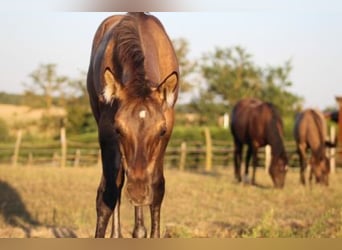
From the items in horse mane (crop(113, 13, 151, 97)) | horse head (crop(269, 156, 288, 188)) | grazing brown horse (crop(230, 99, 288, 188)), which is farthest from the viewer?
grazing brown horse (crop(230, 99, 288, 188))

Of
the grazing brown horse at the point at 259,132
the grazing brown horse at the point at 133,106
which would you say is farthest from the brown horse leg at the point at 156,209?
the grazing brown horse at the point at 259,132

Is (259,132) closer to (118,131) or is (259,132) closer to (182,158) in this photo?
(182,158)

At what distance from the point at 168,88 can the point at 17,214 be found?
14.9 feet

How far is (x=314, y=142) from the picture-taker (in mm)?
12797

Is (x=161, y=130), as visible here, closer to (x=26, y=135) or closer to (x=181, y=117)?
(x=26, y=135)

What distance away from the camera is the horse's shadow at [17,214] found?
589cm

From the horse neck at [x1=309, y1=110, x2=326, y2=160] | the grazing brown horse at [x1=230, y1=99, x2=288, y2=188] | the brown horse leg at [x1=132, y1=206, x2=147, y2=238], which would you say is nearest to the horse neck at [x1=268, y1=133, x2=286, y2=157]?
the grazing brown horse at [x1=230, y1=99, x2=288, y2=188]

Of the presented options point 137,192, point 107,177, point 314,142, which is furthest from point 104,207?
point 314,142

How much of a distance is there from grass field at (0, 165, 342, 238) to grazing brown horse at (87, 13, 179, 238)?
144cm

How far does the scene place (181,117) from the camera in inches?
1047

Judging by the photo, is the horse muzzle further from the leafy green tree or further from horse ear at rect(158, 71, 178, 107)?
the leafy green tree

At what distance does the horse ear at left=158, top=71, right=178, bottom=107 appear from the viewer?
11.1 ft

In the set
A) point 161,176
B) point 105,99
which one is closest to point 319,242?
point 161,176

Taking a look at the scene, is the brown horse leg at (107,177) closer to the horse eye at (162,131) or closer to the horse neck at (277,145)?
the horse eye at (162,131)
